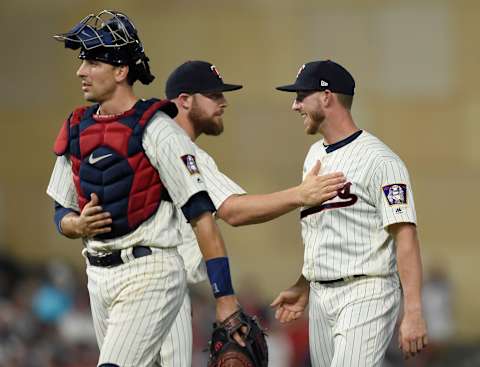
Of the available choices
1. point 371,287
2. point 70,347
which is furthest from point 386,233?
point 70,347

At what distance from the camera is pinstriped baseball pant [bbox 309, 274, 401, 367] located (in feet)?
22.9

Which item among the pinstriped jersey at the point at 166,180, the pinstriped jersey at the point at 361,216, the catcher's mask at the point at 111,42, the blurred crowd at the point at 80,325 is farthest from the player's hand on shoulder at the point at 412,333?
the blurred crowd at the point at 80,325

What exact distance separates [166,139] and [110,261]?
26.7 inches

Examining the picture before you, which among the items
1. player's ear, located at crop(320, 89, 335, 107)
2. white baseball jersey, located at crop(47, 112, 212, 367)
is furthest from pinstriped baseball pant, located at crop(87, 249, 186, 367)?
player's ear, located at crop(320, 89, 335, 107)

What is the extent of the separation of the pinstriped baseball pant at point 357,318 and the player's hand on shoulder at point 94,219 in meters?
1.43

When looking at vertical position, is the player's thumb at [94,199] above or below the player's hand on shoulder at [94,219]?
above

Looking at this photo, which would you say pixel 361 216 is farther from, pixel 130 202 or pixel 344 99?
pixel 130 202

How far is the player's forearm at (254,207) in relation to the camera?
22.4ft

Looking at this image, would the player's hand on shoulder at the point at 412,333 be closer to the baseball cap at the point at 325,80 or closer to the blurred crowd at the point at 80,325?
the baseball cap at the point at 325,80

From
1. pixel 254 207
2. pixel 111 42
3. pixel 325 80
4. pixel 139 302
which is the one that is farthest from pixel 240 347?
pixel 325 80

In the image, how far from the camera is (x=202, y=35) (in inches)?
830

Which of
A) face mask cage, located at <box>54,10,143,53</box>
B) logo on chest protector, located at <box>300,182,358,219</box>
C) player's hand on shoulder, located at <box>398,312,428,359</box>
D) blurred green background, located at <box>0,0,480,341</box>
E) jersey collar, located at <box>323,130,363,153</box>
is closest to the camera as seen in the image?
face mask cage, located at <box>54,10,143,53</box>

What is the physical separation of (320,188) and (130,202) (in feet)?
3.55

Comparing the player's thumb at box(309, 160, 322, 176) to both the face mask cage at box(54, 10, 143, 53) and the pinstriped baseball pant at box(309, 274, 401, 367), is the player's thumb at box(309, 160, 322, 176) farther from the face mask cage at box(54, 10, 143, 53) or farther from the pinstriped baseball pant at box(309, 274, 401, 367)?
the face mask cage at box(54, 10, 143, 53)
